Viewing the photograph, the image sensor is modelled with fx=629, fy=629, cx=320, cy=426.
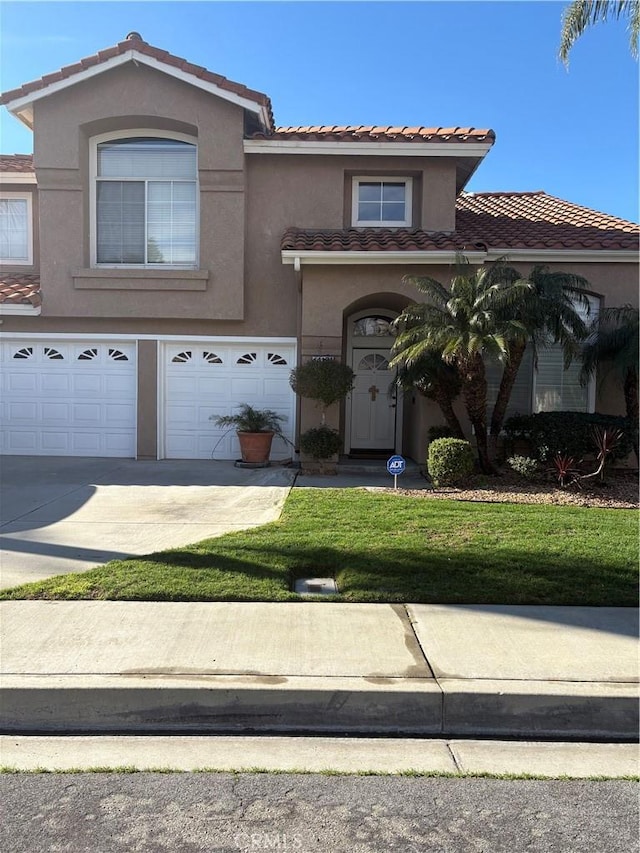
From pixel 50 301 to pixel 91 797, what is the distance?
1095 cm

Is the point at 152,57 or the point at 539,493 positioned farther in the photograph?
the point at 152,57

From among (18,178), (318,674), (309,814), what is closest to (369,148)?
(18,178)

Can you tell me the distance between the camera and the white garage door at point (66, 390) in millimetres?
12555

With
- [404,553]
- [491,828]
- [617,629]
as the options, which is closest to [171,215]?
[404,553]

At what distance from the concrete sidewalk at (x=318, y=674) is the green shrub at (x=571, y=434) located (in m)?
5.09

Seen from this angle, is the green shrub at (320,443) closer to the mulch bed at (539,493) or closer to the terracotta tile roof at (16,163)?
the mulch bed at (539,493)

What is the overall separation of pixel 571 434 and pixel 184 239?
808 centimetres

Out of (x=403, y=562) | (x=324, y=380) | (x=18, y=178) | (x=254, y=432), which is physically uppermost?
(x=18, y=178)

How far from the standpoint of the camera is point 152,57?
11648mm

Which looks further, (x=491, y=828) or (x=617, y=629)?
(x=617, y=629)

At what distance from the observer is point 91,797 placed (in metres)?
2.99

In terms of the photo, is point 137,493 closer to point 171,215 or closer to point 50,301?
point 50,301

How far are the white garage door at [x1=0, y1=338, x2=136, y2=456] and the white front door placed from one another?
4621 millimetres

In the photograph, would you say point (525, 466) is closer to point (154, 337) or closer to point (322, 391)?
point (322, 391)
